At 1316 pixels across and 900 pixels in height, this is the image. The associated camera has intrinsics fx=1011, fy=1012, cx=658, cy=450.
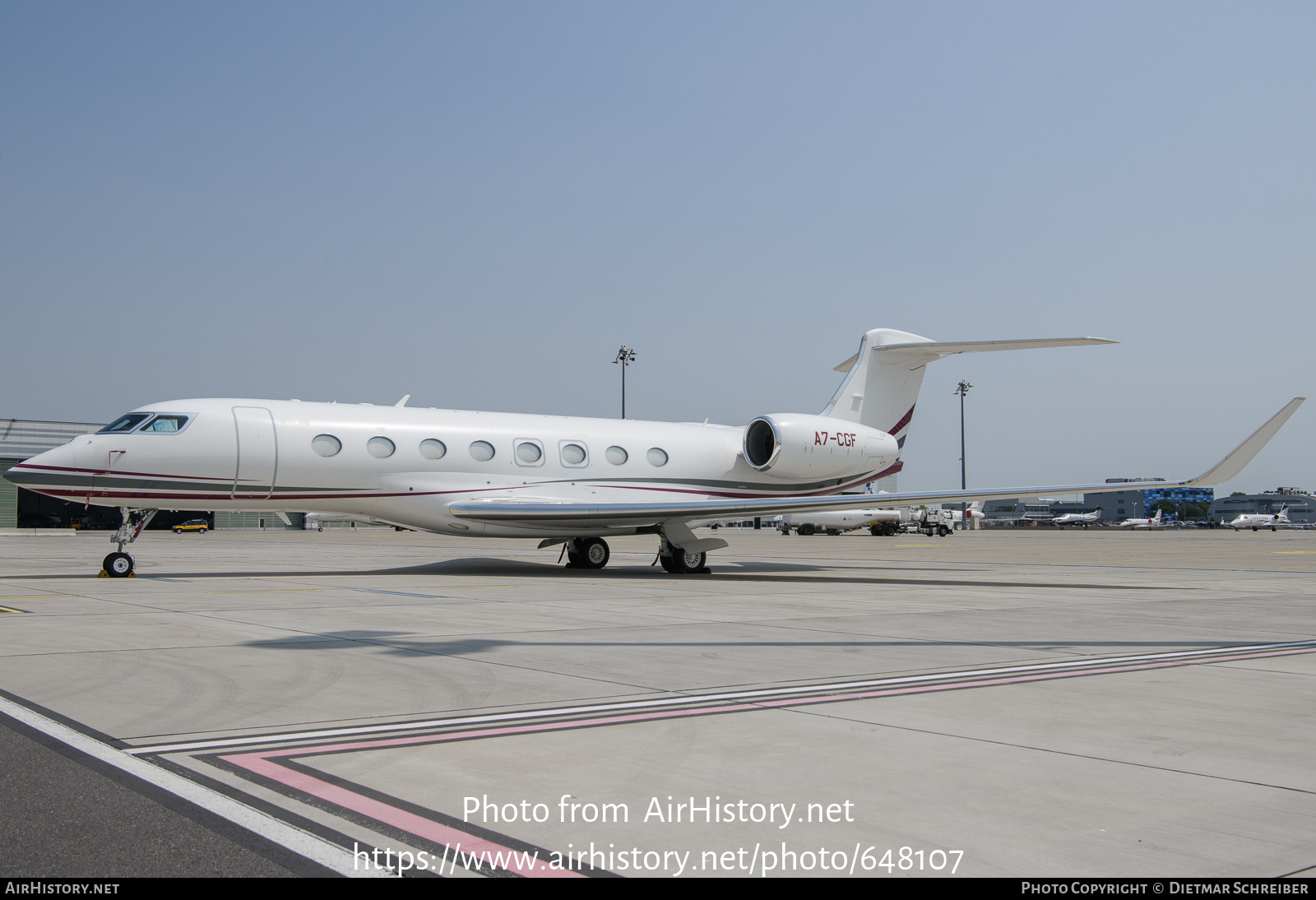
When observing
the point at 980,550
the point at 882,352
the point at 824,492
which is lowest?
the point at 980,550

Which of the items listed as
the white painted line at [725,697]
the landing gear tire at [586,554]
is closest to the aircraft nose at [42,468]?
the landing gear tire at [586,554]

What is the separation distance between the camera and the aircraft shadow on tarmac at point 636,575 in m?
18.2

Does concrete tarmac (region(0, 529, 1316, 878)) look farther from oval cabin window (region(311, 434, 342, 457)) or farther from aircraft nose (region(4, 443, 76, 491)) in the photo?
oval cabin window (region(311, 434, 342, 457))

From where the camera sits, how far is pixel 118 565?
58.0 feet

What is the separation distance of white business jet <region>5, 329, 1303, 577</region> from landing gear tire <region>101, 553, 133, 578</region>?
33mm

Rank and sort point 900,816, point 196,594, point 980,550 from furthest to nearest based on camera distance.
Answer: point 980,550, point 196,594, point 900,816

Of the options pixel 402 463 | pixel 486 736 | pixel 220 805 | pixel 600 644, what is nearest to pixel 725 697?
pixel 486 736

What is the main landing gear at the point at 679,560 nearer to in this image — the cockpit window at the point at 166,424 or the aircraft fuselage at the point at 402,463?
the aircraft fuselage at the point at 402,463

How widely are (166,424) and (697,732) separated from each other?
612 inches

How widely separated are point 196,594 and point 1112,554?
29966 mm

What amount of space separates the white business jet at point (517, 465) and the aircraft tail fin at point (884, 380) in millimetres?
36

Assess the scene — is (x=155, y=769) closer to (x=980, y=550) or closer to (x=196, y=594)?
(x=196, y=594)
